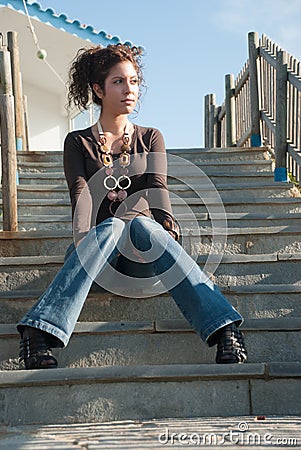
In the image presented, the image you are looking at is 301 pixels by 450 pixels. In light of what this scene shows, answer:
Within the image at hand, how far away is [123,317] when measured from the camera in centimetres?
231

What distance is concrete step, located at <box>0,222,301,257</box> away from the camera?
2863 millimetres

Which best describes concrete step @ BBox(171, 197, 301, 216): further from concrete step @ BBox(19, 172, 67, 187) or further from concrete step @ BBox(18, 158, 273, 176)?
concrete step @ BBox(19, 172, 67, 187)

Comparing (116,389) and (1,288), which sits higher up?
(1,288)

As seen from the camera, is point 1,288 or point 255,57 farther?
point 255,57

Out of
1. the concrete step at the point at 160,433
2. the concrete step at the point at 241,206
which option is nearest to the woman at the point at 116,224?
the concrete step at the point at 160,433

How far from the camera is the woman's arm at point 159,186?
2.37 m

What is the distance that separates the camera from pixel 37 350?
74.9 inches

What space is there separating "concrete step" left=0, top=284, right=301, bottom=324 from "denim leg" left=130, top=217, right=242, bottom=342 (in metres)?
0.22

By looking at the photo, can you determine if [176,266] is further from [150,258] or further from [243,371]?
[243,371]

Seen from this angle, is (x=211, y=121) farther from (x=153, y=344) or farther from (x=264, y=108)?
(x=153, y=344)

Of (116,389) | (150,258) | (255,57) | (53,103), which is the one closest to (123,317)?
(150,258)

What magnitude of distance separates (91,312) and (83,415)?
20.8 inches

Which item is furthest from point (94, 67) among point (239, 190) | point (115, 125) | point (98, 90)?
point (239, 190)

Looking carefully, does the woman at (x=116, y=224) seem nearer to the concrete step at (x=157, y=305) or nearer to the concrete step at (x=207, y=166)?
the concrete step at (x=157, y=305)
